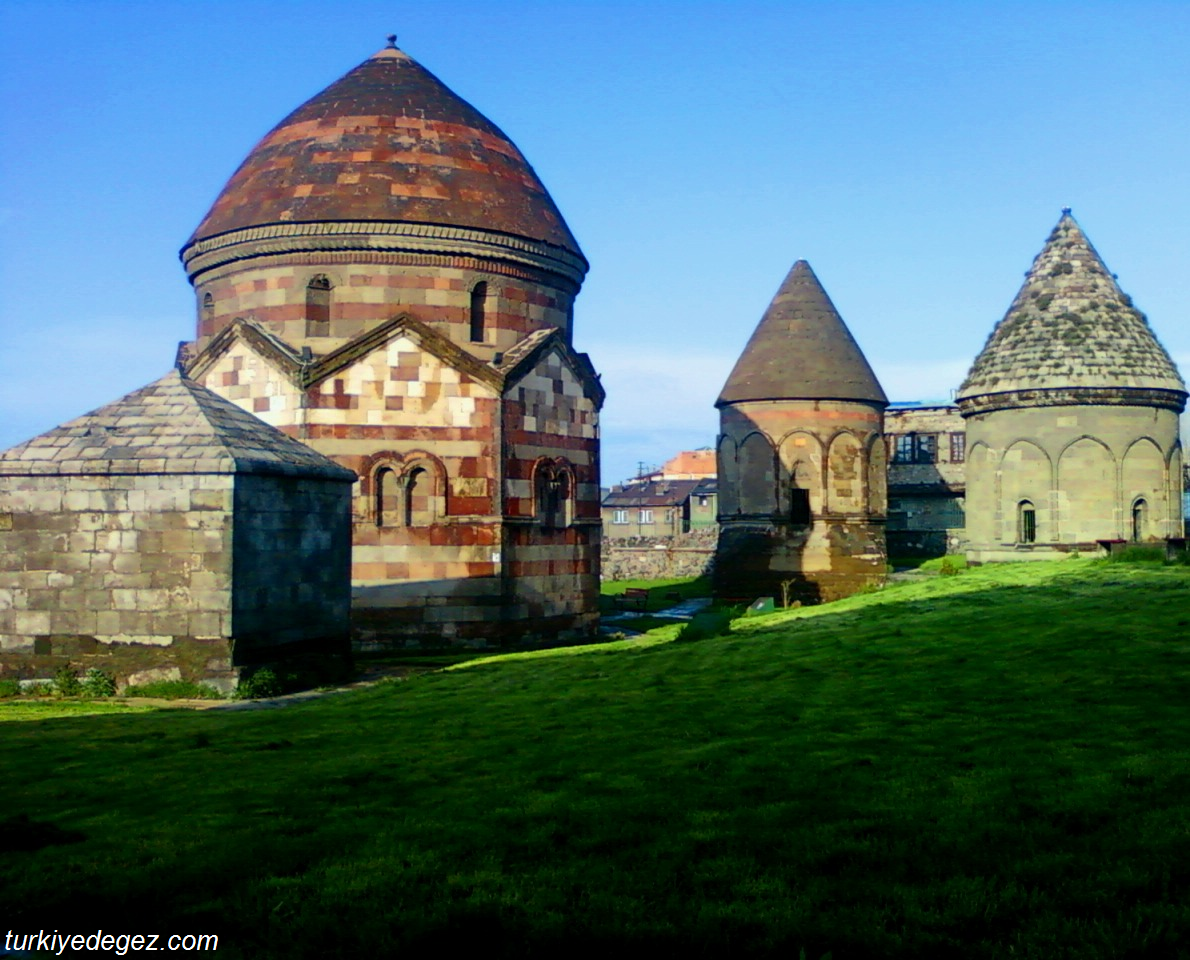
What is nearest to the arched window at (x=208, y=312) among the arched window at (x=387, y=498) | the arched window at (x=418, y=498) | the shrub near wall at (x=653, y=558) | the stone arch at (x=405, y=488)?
the stone arch at (x=405, y=488)

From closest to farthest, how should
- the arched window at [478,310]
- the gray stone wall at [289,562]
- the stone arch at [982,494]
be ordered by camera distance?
1. the gray stone wall at [289,562]
2. the arched window at [478,310]
3. the stone arch at [982,494]

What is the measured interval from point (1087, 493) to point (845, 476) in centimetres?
1024

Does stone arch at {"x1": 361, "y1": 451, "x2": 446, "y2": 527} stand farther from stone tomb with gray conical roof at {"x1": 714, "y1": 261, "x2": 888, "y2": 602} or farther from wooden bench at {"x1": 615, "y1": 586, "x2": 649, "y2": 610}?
stone tomb with gray conical roof at {"x1": 714, "y1": 261, "x2": 888, "y2": 602}

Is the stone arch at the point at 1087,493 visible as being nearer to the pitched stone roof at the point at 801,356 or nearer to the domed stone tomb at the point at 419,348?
the pitched stone roof at the point at 801,356

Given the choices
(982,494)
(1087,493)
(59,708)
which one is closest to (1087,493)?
(1087,493)

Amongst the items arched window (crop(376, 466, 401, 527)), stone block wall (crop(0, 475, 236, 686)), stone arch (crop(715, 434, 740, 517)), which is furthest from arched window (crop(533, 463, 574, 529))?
stone arch (crop(715, 434, 740, 517))

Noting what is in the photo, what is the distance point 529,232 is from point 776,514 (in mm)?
17749

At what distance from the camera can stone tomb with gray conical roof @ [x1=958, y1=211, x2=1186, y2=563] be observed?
3091 centimetres

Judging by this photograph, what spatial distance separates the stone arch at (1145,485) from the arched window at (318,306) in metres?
20.7

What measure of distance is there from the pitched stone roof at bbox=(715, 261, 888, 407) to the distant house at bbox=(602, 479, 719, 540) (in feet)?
115

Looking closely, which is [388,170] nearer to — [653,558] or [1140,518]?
[1140,518]

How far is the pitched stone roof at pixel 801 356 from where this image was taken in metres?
40.3

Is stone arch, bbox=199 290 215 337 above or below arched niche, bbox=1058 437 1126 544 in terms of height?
above

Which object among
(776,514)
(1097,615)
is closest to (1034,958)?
(1097,615)
